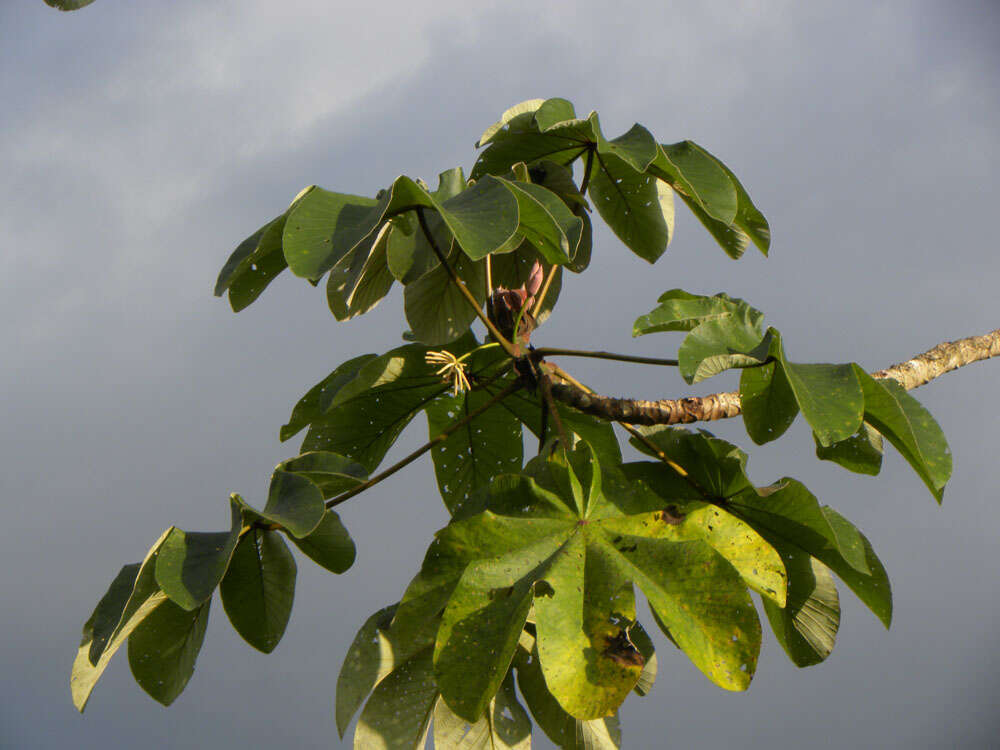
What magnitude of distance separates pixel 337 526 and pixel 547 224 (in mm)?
419

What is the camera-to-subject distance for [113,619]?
→ 0.91 meters

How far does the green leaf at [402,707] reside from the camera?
99cm

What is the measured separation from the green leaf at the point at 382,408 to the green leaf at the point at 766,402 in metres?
0.47

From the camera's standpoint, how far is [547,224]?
0.93m

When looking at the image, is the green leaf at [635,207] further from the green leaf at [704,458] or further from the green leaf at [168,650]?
the green leaf at [168,650]

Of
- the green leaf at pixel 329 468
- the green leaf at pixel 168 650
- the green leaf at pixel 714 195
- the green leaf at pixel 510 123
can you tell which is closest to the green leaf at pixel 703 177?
the green leaf at pixel 714 195

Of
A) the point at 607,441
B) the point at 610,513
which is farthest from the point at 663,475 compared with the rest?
the point at 610,513

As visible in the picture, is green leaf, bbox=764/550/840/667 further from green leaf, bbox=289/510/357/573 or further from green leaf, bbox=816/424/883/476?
green leaf, bbox=289/510/357/573

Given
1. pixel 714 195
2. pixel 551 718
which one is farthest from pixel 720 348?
pixel 551 718

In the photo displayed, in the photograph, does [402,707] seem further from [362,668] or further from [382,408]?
[382,408]

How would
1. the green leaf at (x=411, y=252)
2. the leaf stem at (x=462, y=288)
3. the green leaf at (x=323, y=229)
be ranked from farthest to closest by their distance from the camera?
the green leaf at (x=411, y=252), the leaf stem at (x=462, y=288), the green leaf at (x=323, y=229)

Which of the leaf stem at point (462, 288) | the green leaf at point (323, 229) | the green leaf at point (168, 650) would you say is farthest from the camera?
the leaf stem at point (462, 288)

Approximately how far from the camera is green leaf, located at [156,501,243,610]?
82cm

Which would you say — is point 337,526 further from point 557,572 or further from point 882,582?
point 882,582
